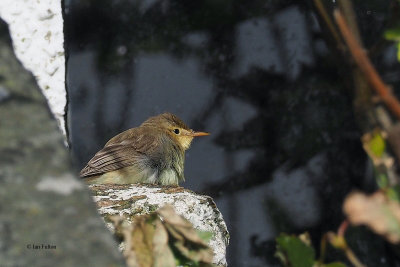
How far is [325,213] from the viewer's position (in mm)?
5855

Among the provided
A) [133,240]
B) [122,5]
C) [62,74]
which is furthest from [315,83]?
[133,240]

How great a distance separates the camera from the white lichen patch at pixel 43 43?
16.4 ft

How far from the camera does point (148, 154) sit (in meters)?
6.61

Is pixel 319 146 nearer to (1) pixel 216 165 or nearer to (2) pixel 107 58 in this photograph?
(1) pixel 216 165

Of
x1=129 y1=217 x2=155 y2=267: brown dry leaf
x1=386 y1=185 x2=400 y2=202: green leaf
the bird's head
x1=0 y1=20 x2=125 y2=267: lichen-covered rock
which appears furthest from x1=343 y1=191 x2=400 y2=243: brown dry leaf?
the bird's head

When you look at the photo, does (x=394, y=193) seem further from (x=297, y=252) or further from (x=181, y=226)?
(x=181, y=226)

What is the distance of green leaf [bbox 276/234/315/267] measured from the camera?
1404 millimetres

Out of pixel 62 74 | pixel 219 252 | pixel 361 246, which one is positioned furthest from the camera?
pixel 361 246

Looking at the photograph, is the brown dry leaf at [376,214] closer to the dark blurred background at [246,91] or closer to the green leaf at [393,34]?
the green leaf at [393,34]

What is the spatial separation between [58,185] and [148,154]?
5.39m

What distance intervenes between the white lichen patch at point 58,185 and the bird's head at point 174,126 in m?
5.06

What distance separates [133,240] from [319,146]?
14.8 feet

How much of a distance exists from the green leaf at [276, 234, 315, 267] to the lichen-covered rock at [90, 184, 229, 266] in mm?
2076

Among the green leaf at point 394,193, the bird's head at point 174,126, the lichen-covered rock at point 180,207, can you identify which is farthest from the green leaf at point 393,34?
the bird's head at point 174,126
